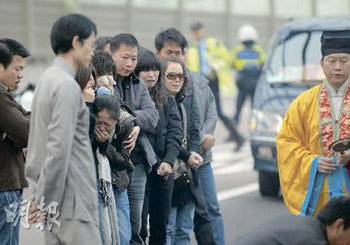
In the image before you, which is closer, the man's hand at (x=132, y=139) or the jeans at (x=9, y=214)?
the jeans at (x=9, y=214)

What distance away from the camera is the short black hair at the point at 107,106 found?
19.2 feet

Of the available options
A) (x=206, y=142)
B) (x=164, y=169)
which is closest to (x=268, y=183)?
(x=206, y=142)

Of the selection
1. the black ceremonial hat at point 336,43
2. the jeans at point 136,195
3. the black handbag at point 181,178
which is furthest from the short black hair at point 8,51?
the black ceremonial hat at point 336,43

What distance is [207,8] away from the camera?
2655 cm

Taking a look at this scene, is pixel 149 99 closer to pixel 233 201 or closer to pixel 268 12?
pixel 233 201

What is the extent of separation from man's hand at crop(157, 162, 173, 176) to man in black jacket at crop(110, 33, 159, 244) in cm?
18

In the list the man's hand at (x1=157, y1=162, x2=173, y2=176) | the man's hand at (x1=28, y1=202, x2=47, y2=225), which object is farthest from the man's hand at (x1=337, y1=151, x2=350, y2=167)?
the man's hand at (x1=28, y1=202, x2=47, y2=225)

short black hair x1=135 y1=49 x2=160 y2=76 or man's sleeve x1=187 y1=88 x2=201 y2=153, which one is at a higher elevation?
short black hair x1=135 y1=49 x2=160 y2=76

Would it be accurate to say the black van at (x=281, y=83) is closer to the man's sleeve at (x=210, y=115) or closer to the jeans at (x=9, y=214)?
the man's sleeve at (x=210, y=115)

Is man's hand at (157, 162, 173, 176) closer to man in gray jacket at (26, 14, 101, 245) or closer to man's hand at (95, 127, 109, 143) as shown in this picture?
man's hand at (95, 127, 109, 143)

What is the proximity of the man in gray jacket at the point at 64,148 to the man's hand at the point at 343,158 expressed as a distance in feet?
6.43

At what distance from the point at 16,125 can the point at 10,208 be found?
50 centimetres

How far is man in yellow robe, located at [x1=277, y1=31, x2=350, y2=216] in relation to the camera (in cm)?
662

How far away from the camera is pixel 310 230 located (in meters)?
4.95
